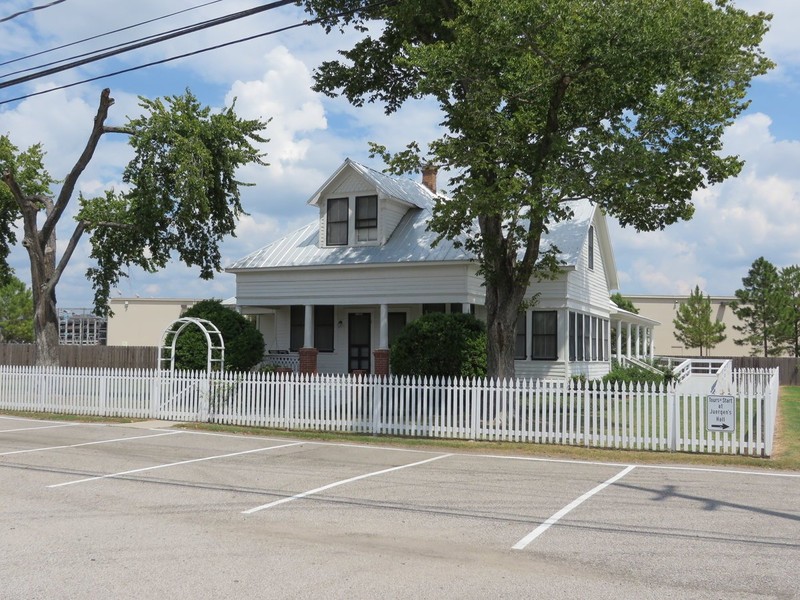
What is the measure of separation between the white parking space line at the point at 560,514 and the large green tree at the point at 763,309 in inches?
1607

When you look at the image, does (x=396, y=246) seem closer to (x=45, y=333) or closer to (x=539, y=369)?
(x=539, y=369)

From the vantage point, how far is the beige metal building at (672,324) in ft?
181

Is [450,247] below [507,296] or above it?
above

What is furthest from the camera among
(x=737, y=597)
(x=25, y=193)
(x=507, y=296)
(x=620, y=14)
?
(x=25, y=193)

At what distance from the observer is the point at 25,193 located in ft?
92.7

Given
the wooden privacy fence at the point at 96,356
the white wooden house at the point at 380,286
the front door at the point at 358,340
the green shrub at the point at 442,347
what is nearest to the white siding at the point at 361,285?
the white wooden house at the point at 380,286

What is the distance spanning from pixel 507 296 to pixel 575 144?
3.79 m

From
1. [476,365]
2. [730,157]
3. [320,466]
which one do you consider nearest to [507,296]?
[476,365]

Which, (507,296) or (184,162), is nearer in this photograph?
(507,296)

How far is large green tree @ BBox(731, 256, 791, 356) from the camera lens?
48625mm

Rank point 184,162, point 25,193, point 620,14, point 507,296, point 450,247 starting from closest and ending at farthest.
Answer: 1. point 620,14
2. point 507,296
3. point 184,162
4. point 450,247
5. point 25,193

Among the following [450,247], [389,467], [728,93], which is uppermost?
[728,93]

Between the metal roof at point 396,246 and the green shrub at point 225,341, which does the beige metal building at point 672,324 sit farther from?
the green shrub at point 225,341

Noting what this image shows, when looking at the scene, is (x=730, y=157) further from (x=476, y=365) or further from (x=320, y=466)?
(x=320, y=466)
